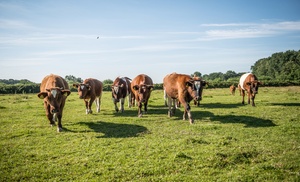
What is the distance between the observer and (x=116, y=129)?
10.5 m

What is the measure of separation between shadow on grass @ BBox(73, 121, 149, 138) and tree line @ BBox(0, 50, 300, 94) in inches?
218

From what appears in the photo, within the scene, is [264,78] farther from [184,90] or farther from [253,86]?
[184,90]

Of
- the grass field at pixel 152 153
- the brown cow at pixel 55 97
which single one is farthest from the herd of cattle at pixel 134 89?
the grass field at pixel 152 153

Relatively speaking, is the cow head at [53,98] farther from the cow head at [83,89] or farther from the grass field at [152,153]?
the cow head at [83,89]

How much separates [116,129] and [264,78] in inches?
2749

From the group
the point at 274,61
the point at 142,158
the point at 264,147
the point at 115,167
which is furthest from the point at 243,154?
the point at 274,61

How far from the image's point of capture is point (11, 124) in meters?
12.1

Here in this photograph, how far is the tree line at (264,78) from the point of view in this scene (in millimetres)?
49800

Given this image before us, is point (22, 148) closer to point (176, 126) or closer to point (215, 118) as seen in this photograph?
point (176, 126)

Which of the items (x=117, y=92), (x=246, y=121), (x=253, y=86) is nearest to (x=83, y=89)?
(x=117, y=92)

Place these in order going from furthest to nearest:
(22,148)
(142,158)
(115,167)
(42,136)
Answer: (42,136)
(22,148)
(142,158)
(115,167)

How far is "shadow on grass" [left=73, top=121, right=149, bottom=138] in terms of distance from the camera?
949cm

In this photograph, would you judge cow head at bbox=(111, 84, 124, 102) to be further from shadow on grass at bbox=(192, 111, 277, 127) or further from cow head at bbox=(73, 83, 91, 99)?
shadow on grass at bbox=(192, 111, 277, 127)

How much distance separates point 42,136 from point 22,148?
1.54 metres
